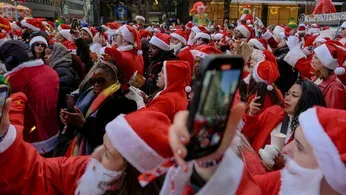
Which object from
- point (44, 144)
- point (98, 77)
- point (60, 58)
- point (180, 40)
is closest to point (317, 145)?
point (98, 77)

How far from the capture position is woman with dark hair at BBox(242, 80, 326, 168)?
11.6 feet

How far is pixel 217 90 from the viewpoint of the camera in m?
1.23

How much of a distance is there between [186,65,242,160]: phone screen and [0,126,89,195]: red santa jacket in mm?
1303

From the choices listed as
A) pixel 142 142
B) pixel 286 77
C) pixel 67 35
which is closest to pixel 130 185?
pixel 142 142

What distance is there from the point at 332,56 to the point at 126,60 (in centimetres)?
291

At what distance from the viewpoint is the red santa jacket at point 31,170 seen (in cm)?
220

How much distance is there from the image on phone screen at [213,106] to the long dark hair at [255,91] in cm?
329

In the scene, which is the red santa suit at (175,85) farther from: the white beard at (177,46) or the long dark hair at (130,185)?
the white beard at (177,46)

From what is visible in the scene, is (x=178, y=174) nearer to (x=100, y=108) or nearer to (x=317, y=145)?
(x=317, y=145)

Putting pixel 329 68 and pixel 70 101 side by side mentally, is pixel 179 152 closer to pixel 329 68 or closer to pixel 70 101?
pixel 70 101

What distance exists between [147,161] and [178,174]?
359 millimetres

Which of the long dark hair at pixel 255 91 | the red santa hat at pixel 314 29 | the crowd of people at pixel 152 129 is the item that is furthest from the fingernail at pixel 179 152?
the red santa hat at pixel 314 29

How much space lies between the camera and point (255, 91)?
479 cm

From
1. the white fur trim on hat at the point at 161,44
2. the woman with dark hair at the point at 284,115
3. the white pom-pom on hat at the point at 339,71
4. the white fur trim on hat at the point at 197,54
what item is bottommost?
the woman with dark hair at the point at 284,115
